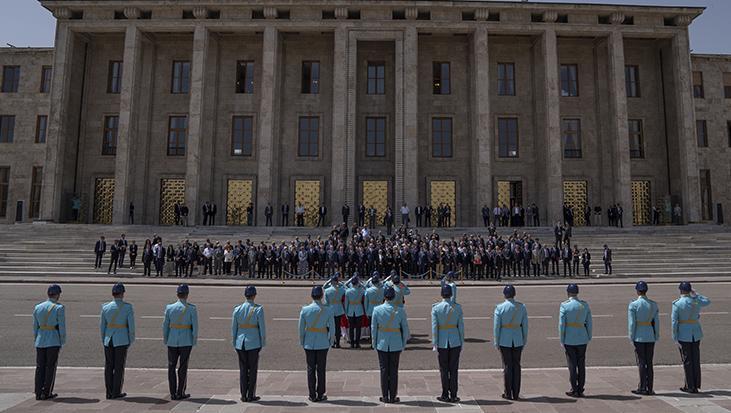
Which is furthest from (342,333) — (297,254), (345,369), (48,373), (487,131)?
(487,131)

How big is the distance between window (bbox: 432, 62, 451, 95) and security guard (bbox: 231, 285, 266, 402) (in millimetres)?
32967

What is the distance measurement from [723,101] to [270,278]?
39.1 m

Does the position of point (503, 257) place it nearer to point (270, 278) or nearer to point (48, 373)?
point (270, 278)

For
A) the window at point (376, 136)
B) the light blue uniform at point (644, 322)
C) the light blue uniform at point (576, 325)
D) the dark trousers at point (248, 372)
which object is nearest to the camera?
the dark trousers at point (248, 372)

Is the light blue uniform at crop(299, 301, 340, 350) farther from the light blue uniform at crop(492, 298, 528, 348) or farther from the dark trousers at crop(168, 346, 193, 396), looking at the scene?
the light blue uniform at crop(492, 298, 528, 348)

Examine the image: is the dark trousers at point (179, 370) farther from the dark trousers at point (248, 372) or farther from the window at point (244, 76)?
the window at point (244, 76)

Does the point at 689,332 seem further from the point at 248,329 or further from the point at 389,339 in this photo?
the point at 248,329

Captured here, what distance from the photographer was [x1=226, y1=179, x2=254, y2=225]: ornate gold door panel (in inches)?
1447

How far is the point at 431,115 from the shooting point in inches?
1467

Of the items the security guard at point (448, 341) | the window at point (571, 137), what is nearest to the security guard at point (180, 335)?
the security guard at point (448, 341)

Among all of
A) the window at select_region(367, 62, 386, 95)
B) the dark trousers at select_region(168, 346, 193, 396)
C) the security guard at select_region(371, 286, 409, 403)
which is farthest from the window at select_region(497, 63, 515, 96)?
the dark trousers at select_region(168, 346, 193, 396)

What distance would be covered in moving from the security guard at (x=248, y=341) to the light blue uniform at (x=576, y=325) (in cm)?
445

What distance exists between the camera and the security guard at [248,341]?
6.79 meters

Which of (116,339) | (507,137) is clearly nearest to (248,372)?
(116,339)
